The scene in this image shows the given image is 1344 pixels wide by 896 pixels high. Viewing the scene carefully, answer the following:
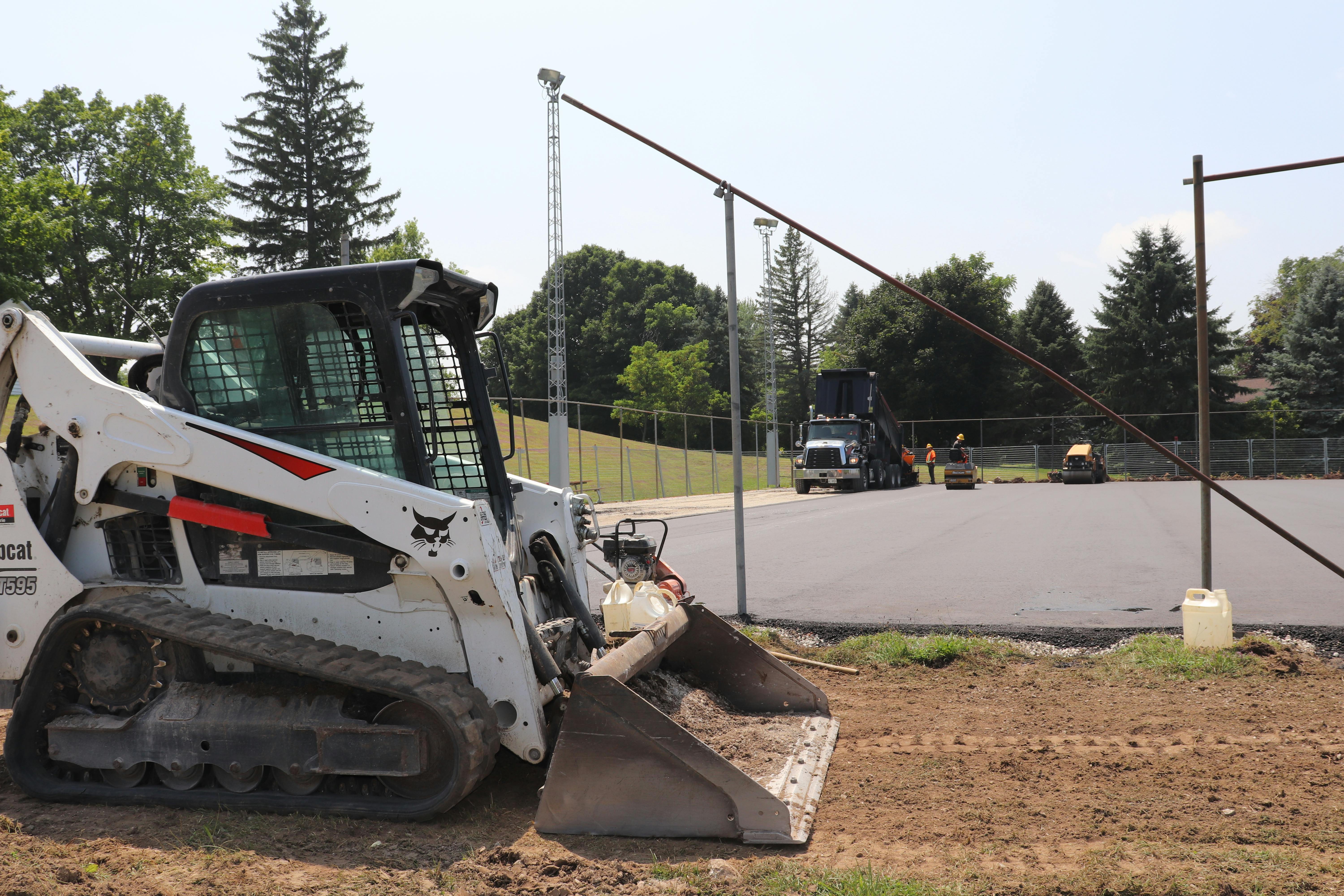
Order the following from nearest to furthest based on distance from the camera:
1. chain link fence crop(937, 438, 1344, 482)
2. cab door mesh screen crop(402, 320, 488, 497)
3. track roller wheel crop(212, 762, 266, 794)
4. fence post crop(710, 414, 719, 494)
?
track roller wheel crop(212, 762, 266, 794) < cab door mesh screen crop(402, 320, 488, 497) < fence post crop(710, 414, 719, 494) < chain link fence crop(937, 438, 1344, 482)

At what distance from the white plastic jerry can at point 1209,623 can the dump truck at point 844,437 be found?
29.5m

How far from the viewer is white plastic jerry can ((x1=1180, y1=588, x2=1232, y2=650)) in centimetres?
723

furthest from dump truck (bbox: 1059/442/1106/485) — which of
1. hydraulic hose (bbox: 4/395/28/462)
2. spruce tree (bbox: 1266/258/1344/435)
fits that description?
hydraulic hose (bbox: 4/395/28/462)

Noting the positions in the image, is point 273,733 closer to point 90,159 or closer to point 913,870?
point 913,870

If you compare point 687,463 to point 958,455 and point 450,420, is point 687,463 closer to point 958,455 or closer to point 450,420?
point 958,455

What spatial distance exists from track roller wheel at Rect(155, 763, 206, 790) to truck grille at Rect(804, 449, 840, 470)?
3322 cm

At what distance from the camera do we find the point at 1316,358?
177 feet

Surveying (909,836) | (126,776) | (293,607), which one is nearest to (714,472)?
(293,607)

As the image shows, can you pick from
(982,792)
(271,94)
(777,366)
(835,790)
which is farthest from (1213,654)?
(777,366)

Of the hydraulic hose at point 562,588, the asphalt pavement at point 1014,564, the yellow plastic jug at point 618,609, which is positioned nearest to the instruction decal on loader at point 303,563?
the hydraulic hose at point 562,588

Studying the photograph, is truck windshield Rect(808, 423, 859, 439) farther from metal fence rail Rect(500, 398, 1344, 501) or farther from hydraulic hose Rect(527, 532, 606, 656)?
hydraulic hose Rect(527, 532, 606, 656)

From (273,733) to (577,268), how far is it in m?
88.9

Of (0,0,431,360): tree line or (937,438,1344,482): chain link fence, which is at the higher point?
(0,0,431,360): tree line

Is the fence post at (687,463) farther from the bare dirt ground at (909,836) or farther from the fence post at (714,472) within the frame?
the bare dirt ground at (909,836)
